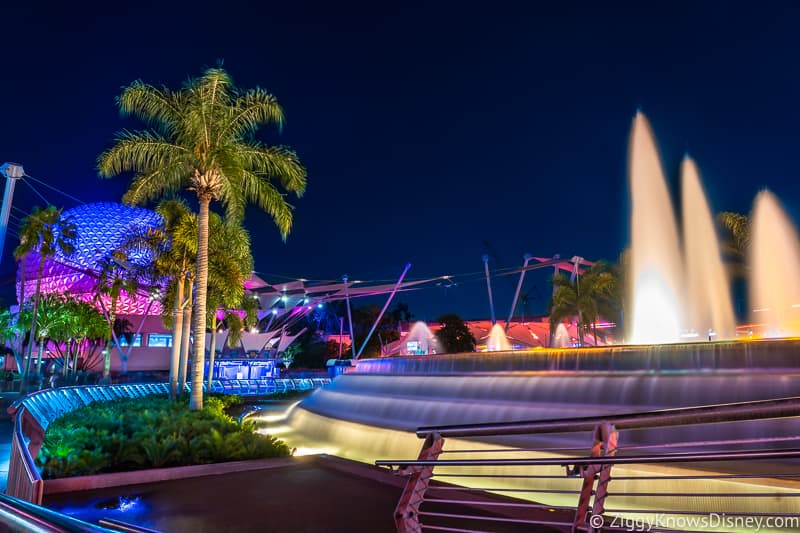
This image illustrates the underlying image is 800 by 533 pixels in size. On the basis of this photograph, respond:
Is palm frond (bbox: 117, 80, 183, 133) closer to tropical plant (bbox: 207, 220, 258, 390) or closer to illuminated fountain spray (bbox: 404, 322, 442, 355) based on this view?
tropical plant (bbox: 207, 220, 258, 390)

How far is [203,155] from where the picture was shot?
18.3 m

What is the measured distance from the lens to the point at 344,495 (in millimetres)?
8758

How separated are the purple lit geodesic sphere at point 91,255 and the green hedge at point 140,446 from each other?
58.4 m

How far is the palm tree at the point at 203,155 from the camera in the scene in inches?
705

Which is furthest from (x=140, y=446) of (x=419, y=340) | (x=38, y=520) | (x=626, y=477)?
(x=419, y=340)

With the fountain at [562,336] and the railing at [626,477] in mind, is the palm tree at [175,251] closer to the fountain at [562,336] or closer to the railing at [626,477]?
the railing at [626,477]

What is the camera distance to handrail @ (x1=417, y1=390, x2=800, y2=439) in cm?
319

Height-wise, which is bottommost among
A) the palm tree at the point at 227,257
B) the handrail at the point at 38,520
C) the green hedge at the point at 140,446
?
the green hedge at the point at 140,446

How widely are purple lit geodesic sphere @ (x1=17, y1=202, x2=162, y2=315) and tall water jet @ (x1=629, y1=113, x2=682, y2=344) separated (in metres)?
55.2

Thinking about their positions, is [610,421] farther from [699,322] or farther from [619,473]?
[699,322]

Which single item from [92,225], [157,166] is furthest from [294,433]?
[92,225]

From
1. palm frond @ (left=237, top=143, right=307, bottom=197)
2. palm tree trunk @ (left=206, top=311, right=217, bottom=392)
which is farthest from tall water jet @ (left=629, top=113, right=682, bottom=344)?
palm tree trunk @ (left=206, top=311, right=217, bottom=392)

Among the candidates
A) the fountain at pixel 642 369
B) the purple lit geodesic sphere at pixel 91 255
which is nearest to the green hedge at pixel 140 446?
the fountain at pixel 642 369

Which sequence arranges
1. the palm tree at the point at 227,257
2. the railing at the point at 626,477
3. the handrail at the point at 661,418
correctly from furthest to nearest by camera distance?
1. the palm tree at the point at 227,257
2. the railing at the point at 626,477
3. the handrail at the point at 661,418
